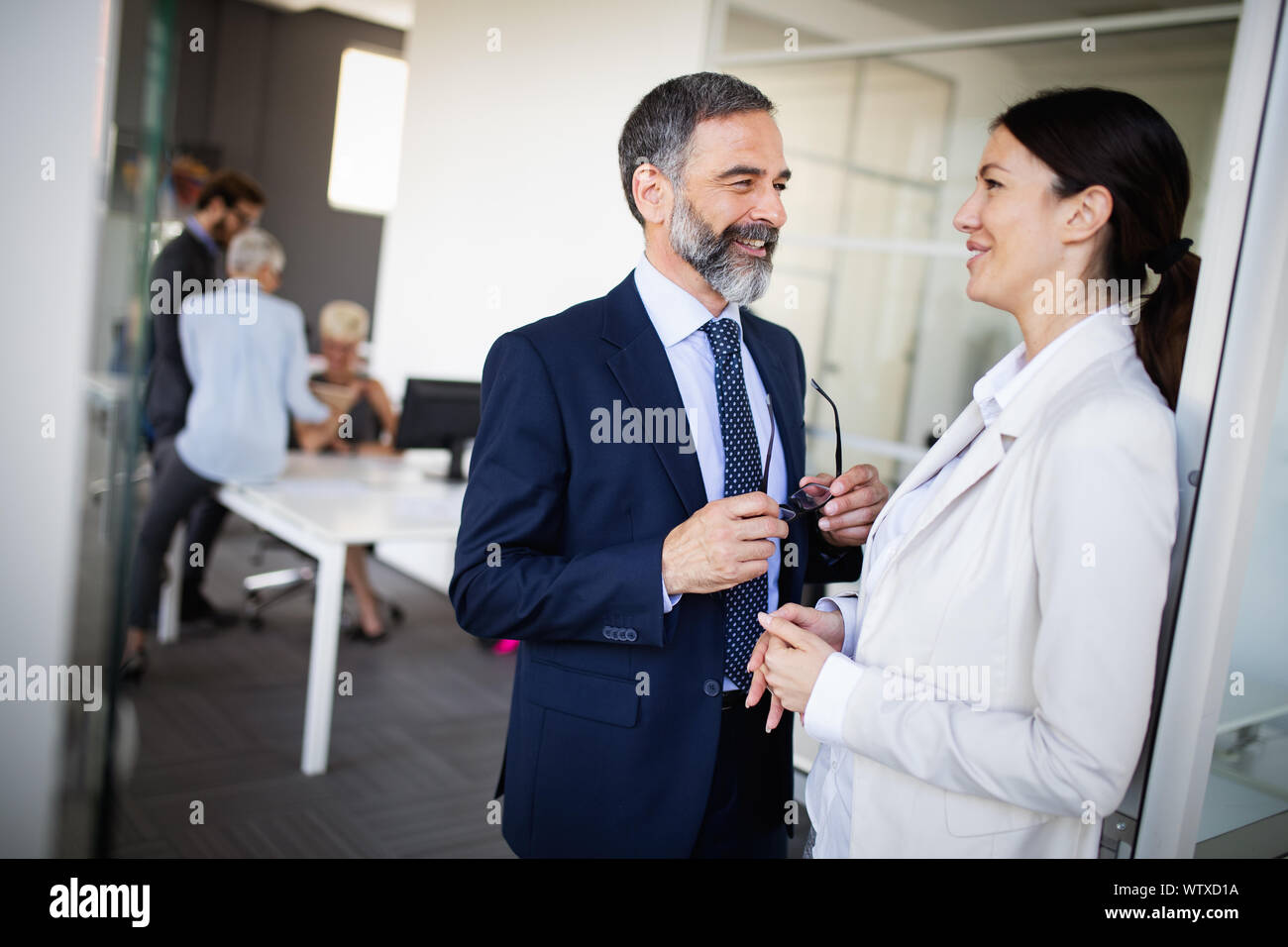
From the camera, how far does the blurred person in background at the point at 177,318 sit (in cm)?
417

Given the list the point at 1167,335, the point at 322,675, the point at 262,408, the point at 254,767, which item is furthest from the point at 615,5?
the point at 1167,335

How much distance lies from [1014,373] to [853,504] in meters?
0.34

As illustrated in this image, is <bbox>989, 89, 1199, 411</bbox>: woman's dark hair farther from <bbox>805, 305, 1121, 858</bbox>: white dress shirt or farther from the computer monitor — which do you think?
the computer monitor

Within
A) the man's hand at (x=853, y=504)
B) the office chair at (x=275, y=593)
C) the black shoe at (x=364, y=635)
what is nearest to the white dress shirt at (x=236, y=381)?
the office chair at (x=275, y=593)

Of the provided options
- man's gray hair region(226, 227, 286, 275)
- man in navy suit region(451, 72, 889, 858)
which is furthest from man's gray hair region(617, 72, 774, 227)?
man's gray hair region(226, 227, 286, 275)

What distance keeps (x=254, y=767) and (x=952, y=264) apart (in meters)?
3.22

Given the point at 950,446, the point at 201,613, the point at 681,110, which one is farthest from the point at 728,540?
the point at 201,613

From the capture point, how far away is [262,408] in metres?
3.88

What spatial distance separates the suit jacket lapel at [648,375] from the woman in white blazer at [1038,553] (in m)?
0.28

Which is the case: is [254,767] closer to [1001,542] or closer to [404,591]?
[404,591]

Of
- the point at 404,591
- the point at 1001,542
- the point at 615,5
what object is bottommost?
the point at 404,591

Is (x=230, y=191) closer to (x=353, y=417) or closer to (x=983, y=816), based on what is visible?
(x=353, y=417)

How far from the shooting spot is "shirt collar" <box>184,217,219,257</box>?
14.3 feet

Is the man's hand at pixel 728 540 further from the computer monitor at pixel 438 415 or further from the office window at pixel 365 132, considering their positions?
the office window at pixel 365 132
